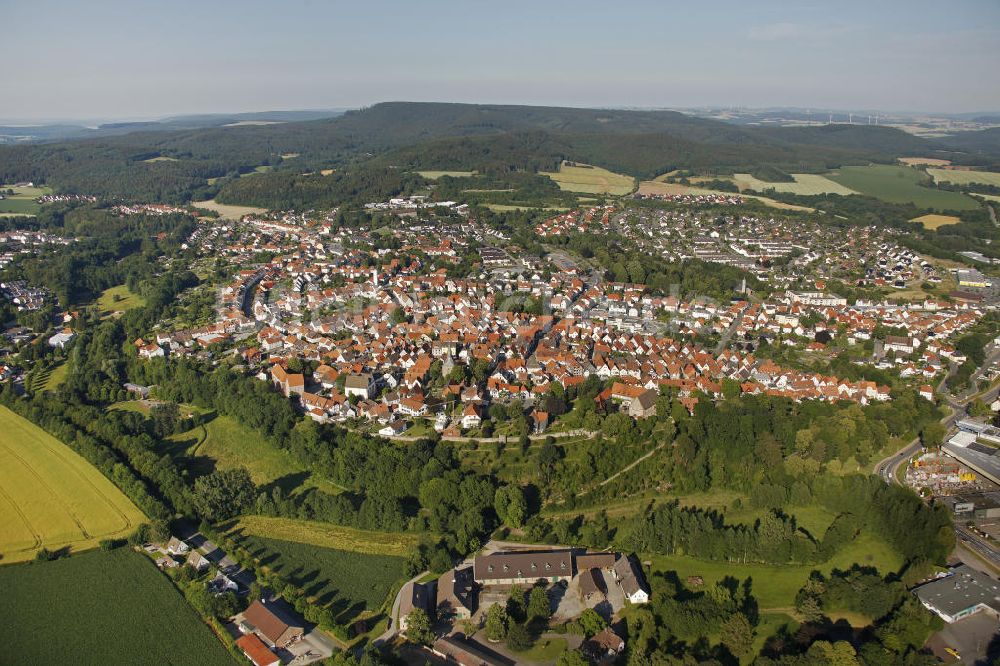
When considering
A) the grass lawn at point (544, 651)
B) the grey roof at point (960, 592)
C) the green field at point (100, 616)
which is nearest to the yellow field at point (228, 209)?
the green field at point (100, 616)

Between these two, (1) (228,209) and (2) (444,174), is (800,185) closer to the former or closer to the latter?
(2) (444,174)

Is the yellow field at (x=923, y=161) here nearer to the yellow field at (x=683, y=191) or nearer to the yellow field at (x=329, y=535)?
the yellow field at (x=683, y=191)

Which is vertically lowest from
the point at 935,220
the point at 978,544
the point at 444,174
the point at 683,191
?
the point at 978,544

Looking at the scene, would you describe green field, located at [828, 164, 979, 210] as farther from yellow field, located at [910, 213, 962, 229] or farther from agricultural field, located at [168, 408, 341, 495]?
agricultural field, located at [168, 408, 341, 495]

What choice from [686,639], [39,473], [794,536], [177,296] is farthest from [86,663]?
[177,296]

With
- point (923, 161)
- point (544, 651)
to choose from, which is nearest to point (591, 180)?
point (923, 161)

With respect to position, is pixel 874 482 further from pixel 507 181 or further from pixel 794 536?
Answer: pixel 507 181
